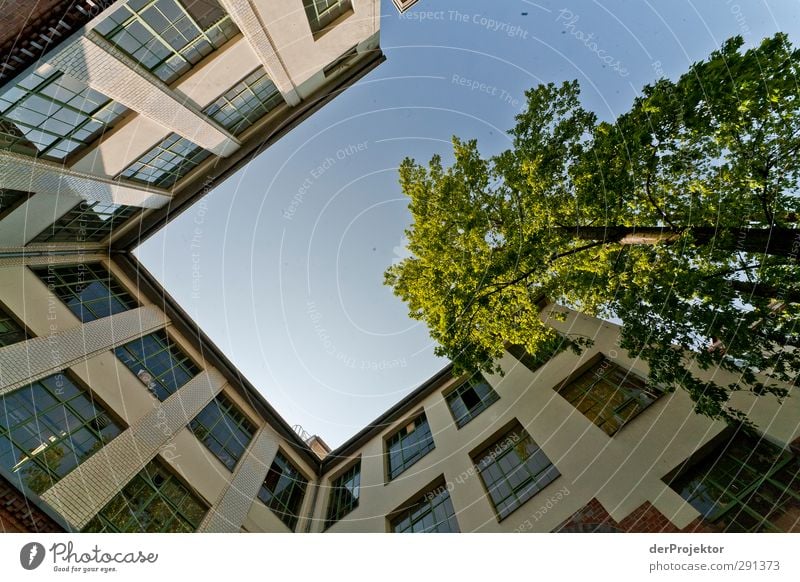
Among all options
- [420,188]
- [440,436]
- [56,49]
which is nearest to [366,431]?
[440,436]

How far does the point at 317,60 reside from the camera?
13656mm

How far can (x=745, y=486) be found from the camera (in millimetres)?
7711

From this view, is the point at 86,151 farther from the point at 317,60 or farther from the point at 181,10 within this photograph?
the point at 317,60

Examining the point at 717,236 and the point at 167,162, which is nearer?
the point at 717,236

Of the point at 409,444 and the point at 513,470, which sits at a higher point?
the point at 409,444

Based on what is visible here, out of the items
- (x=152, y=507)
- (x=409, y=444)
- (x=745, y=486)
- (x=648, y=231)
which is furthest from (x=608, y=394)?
(x=152, y=507)

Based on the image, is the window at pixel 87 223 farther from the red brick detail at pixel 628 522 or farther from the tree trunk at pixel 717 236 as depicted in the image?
the red brick detail at pixel 628 522

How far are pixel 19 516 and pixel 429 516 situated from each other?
1228cm

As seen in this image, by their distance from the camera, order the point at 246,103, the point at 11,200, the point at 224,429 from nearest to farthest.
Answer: the point at 11,200 < the point at 246,103 < the point at 224,429

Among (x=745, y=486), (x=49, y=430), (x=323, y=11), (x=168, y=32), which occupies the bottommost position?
(x=745, y=486)

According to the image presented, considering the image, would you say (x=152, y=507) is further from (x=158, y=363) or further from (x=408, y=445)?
(x=408, y=445)

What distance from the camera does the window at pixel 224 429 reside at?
49.1 ft

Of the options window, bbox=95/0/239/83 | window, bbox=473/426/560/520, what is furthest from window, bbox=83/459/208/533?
window, bbox=95/0/239/83
